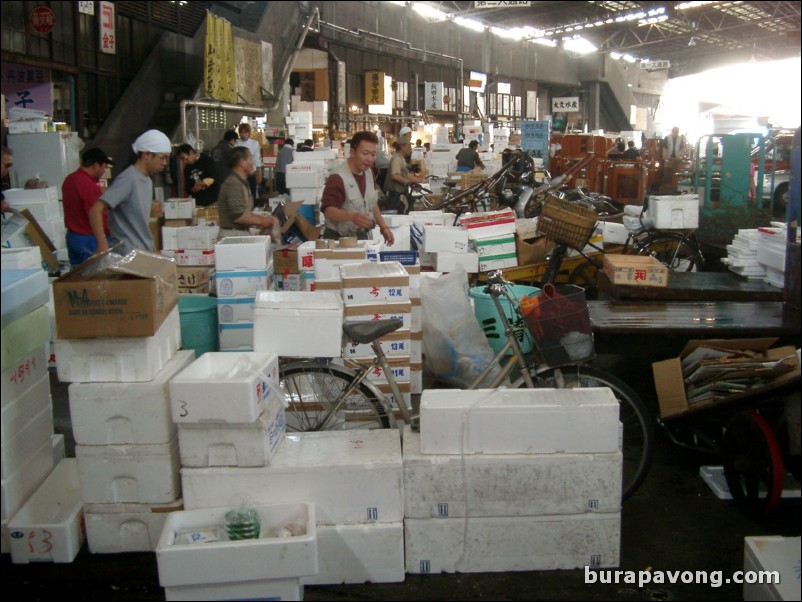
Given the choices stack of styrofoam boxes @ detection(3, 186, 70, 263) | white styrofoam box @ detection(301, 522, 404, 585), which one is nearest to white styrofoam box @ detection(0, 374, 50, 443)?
white styrofoam box @ detection(301, 522, 404, 585)

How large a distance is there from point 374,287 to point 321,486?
6.01 ft

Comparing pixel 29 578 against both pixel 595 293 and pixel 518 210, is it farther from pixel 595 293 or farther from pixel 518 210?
pixel 518 210

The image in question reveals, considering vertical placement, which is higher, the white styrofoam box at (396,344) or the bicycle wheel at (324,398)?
the white styrofoam box at (396,344)

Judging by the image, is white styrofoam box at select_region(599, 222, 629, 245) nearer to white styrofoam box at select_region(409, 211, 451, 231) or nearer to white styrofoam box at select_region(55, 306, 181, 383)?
white styrofoam box at select_region(409, 211, 451, 231)

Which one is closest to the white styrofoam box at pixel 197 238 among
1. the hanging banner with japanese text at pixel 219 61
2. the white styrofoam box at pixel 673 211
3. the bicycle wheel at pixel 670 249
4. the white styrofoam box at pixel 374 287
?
the white styrofoam box at pixel 374 287

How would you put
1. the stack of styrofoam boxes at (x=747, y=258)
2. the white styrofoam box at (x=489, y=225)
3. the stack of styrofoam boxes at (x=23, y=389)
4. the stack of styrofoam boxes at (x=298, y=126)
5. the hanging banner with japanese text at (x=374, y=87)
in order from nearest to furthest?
1. the stack of styrofoam boxes at (x=23, y=389)
2. the stack of styrofoam boxes at (x=747, y=258)
3. the white styrofoam box at (x=489, y=225)
4. the stack of styrofoam boxes at (x=298, y=126)
5. the hanging banner with japanese text at (x=374, y=87)

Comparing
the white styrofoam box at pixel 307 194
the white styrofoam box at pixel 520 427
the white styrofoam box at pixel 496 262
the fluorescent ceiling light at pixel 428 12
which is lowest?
the white styrofoam box at pixel 520 427

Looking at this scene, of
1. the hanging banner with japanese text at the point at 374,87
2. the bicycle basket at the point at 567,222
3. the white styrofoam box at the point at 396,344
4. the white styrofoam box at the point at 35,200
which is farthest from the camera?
the hanging banner with japanese text at the point at 374,87

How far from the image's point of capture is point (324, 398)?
14.3ft

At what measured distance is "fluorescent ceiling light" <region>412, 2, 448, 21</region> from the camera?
88.9 ft

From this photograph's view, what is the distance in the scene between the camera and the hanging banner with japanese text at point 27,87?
12.2 meters

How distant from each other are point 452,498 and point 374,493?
345 mm

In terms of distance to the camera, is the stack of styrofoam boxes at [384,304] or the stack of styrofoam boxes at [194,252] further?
the stack of styrofoam boxes at [194,252]

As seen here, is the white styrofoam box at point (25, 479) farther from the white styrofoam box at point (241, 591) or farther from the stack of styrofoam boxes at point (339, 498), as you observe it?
the white styrofoam box at point (241, 591)
